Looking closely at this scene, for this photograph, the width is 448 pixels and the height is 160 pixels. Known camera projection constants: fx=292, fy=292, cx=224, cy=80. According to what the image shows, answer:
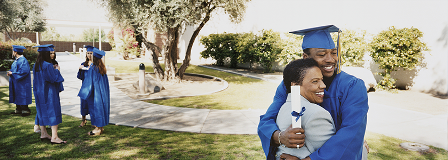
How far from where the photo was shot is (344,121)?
184 centimetres

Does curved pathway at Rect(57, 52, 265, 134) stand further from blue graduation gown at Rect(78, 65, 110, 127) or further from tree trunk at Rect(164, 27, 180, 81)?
tree trunk at Rect(164, 27, 180, 81)

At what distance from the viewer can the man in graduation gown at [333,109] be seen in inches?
69.4

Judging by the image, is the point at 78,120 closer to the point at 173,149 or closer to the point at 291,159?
the point at 173,149

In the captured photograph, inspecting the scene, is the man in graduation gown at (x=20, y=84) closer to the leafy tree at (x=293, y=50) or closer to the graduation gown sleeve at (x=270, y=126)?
the graduation gown sleeve at (x=270, y=126)

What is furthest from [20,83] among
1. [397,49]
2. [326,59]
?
[397,49]

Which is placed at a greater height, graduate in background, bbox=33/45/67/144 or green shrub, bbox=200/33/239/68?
green shrub, bbox=200/33/239/68

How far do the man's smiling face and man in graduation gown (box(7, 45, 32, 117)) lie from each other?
7.02 meters

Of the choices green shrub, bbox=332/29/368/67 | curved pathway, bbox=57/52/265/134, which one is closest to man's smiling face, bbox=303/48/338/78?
curved pathway, bbox=57/52/265/134

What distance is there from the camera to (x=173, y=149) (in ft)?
16.0

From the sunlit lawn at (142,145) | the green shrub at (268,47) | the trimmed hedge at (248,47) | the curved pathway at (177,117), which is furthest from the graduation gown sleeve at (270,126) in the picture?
the green shrub at (268,47)

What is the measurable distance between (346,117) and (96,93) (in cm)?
478

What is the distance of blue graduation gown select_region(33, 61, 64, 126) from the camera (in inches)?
197

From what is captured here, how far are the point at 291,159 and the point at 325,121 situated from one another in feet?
1.05

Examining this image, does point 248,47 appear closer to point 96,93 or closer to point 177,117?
point 177,117
